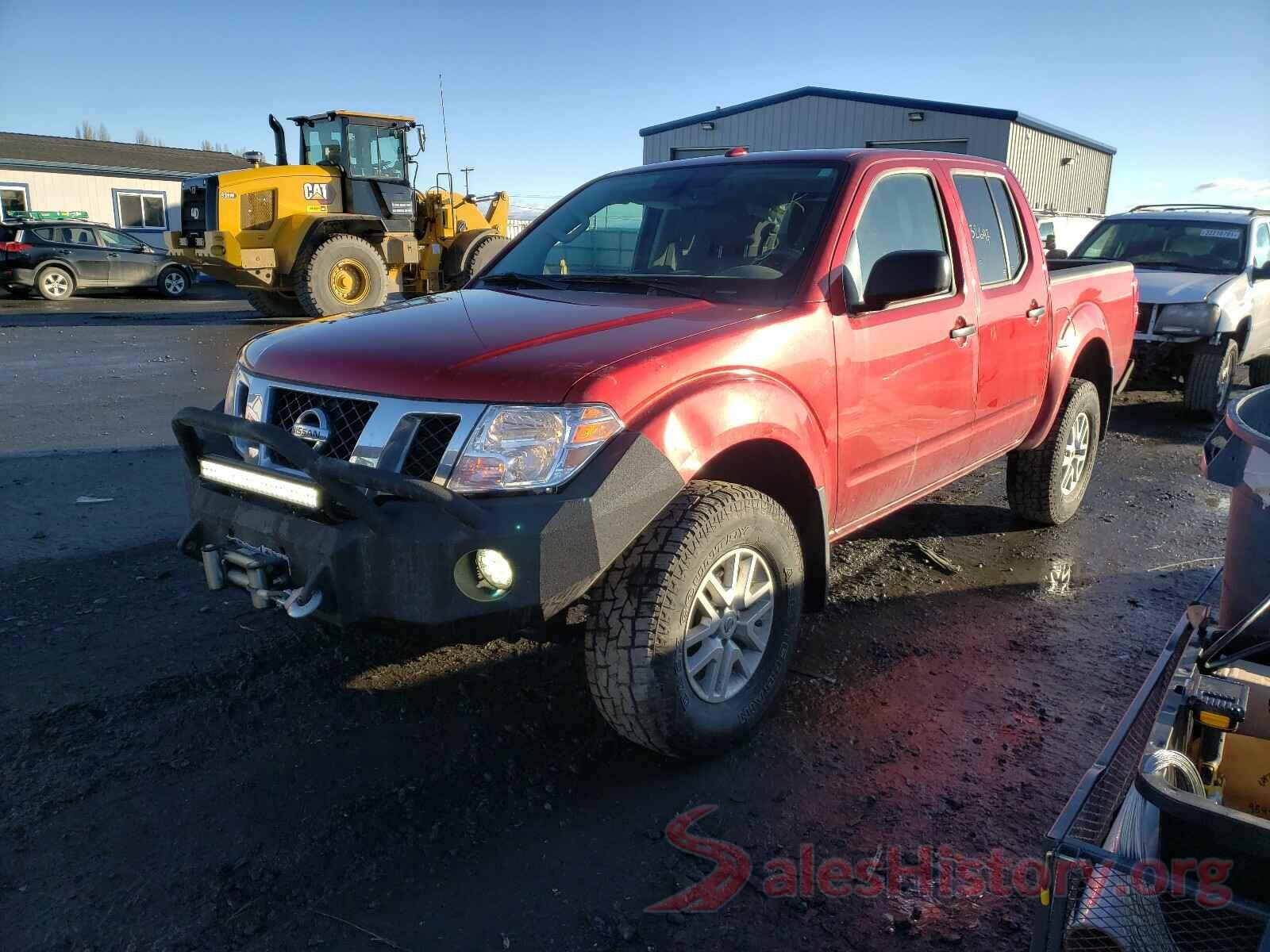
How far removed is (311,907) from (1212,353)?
28.8 ft

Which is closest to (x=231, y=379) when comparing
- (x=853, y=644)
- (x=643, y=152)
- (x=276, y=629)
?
(x=276, y=629)

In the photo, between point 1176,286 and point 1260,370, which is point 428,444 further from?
point 1260,370

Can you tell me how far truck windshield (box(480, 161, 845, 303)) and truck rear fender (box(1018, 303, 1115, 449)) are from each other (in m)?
1.94

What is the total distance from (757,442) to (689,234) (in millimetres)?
1134

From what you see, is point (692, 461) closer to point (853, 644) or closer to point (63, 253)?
point (853, 644)

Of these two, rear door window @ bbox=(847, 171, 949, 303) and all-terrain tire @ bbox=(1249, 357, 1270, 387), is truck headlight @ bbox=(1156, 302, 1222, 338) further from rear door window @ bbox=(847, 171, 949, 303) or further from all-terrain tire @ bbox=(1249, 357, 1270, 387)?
rear door window @ bbox=(847, 171, 949, 303)

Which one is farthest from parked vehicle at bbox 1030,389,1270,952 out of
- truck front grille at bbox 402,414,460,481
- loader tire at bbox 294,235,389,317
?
loader tire at bbox 294,235,389,317

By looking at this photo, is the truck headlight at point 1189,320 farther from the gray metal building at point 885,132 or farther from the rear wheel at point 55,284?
the rear wheel at point 55,284

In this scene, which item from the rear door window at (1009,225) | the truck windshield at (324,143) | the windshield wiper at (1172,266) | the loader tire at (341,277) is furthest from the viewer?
the truck windshield at (324,143)

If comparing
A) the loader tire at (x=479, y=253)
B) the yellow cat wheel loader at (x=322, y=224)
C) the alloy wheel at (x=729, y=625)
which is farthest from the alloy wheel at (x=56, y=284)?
the alloy wheel at (x=729, y=625)

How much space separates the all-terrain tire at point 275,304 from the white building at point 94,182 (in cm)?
1335

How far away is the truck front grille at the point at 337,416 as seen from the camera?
100 inches

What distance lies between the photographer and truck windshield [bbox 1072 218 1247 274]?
8.91m

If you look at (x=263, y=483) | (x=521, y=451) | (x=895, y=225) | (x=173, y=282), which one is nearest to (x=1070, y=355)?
(x=895, y=225)
